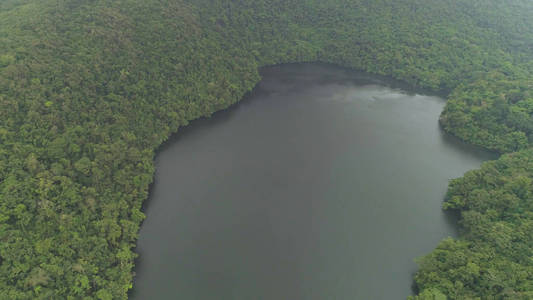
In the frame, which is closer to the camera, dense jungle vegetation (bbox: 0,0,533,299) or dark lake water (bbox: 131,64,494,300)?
dense jungle vegetation (bbox: 0,0,533,299)

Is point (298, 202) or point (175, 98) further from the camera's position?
point (175, 98)

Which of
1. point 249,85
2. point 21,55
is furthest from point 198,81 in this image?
point 21,55

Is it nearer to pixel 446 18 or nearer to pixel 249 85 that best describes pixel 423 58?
pixel 446 18

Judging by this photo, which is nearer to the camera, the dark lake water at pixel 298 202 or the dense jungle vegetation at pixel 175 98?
the dense jungle vegetation at pixel 175 98

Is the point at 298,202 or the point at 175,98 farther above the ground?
the point at 175,98
